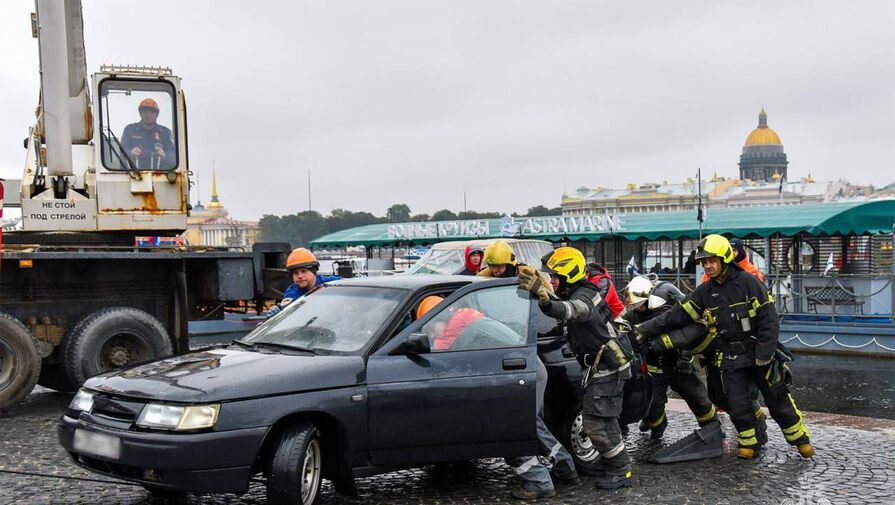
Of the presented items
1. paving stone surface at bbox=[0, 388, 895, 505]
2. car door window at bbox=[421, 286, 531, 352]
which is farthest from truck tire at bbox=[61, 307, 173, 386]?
car door window at bbox=[421, 286, 531, 352]

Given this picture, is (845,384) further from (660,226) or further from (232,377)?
(660,226)

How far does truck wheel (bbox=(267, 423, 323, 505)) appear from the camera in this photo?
215 inches

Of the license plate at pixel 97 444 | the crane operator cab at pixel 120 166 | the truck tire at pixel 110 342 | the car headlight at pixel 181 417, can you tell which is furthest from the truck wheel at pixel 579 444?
the crane operator cab at pixel 120 166

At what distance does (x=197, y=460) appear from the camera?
5.25 meters

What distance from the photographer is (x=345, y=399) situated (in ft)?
19.0

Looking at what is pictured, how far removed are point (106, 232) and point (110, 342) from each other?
1634 millimetres

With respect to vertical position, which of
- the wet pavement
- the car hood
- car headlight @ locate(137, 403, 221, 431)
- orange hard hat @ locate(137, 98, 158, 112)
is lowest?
the wet pavement

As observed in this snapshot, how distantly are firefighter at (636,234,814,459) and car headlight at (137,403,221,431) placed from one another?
408 centimetres

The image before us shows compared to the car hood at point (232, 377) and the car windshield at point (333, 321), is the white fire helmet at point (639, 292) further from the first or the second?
the car hood at point (232, 377)

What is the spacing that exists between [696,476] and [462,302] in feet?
7.90

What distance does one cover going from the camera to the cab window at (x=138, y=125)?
11273 mm

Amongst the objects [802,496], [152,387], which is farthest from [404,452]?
[802,496]

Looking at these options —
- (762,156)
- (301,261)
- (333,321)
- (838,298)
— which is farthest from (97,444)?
(762,156)

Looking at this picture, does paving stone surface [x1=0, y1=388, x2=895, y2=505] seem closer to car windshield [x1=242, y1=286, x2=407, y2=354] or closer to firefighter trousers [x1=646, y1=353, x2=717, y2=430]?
firefighter trousers [x1=646, y1=353, x2=717, y2=430]
